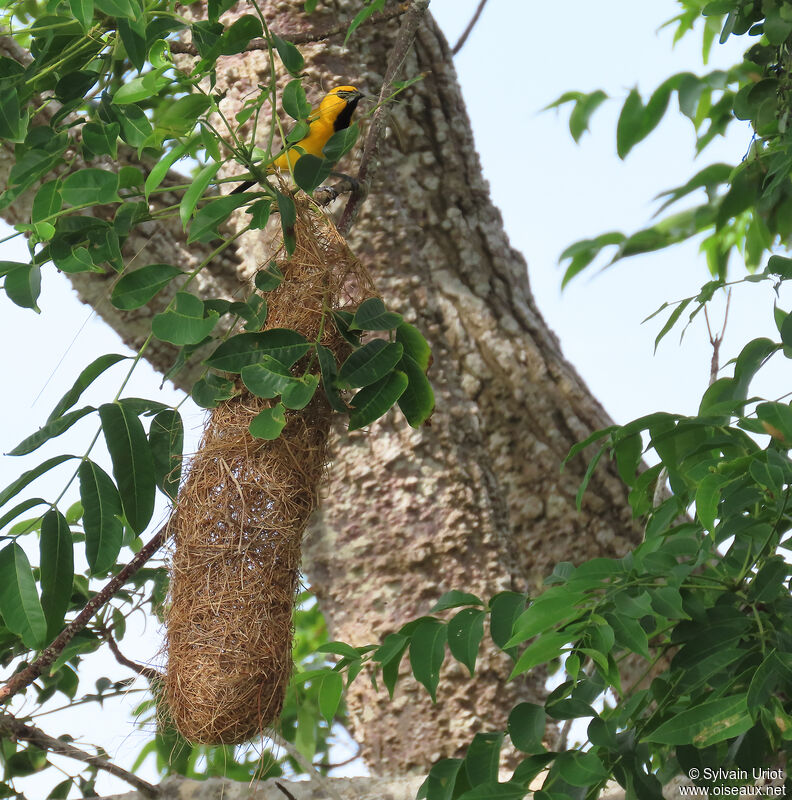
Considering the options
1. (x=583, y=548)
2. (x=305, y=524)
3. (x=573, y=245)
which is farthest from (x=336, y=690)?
(x=583, y=548)

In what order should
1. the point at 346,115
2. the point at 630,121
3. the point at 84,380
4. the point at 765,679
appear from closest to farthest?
the point at 765,679, the point at 84,380, the point at 630,121, the point at 346,115

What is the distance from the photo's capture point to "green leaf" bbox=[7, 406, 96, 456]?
3.49 ft

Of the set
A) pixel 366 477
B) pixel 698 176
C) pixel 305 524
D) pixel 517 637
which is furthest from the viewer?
pixel 366 477

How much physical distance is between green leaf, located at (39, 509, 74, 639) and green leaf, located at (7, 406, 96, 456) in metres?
0.09

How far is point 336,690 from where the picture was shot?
119 cm

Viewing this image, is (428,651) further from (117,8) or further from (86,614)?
(117,8)

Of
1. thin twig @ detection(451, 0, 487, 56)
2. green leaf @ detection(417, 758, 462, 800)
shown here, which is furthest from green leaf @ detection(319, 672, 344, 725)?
thin twig @ detection(451, 0, 487, 56)

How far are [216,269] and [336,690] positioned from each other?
1.50 metres

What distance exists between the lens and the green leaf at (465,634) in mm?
1075

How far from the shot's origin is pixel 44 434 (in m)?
1.08

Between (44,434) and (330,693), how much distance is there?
1.59 ft

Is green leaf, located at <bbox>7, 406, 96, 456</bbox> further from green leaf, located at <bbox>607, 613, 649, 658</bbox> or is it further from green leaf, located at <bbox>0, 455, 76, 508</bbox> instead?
green leaf, located at <bbox>607, 613, 649, 658</bbox>

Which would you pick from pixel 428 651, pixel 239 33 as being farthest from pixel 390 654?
pixel 239 33

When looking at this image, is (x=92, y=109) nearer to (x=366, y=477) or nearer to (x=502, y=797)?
(x=502, y=797)
